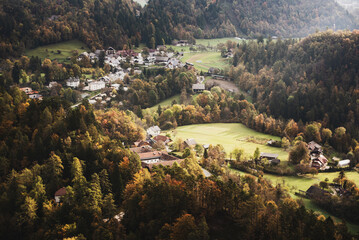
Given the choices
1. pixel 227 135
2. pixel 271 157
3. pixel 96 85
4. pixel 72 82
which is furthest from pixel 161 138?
pixel 72 82

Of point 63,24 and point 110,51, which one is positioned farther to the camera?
point 110,51

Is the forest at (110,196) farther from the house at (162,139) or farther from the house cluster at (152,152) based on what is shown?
the house at (162,139)

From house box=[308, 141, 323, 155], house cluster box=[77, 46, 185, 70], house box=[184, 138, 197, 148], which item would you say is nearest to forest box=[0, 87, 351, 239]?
house box=[184, 138, 197, 148]

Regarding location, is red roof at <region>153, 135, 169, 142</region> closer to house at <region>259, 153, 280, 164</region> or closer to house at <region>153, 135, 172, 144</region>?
house at <region>153, 135, 172, 144</region>

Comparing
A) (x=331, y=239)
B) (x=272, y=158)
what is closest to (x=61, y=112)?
(x=272, y=158)

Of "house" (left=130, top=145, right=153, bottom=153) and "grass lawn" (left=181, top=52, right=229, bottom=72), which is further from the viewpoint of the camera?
→ "grass lawn" (left=181, top=52, right=229, bottom=72)

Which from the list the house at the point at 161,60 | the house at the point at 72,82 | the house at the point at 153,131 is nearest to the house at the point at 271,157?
the house at the point at 153,131

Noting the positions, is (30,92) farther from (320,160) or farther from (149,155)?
(320,160)

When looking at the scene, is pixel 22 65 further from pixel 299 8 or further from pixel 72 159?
pixel 299 8
